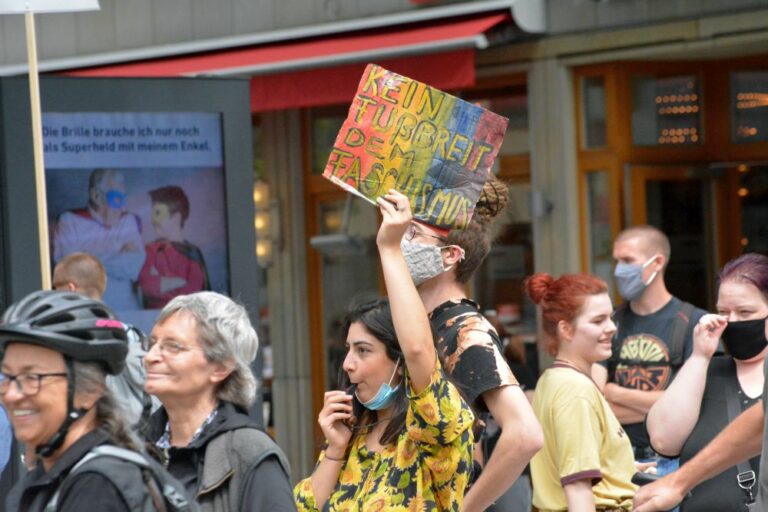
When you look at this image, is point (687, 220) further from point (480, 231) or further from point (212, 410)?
point (212, 410)

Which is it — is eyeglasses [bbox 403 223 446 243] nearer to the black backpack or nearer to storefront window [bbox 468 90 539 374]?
the black backpack

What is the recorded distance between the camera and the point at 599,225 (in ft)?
33.6

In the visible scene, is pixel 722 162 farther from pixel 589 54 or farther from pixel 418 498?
pixel 418 498

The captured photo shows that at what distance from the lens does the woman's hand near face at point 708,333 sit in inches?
211

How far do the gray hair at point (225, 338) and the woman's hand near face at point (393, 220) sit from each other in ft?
1.69

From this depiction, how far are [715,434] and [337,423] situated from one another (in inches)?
68.5

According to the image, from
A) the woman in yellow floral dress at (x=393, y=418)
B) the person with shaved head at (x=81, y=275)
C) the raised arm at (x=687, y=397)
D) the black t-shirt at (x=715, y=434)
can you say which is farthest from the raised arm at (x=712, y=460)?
the person with shaved head at (x=81, y=275)

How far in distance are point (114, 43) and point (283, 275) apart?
8.20 feet

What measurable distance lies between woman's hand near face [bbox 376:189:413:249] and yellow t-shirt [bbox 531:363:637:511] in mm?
1673

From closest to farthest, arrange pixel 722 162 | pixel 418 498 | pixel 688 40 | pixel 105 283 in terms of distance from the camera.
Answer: pixel 418 498, pixel 105 283, pixel 688 40, pixel 722 162

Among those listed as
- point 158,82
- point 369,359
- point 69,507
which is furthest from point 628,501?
point 158,82

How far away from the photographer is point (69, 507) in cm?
296

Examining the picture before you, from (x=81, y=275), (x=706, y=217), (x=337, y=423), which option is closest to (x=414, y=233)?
(x=337, y=423)

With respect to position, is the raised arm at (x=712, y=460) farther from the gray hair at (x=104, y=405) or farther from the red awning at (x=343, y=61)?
the red awning at (x=343, y=61)
